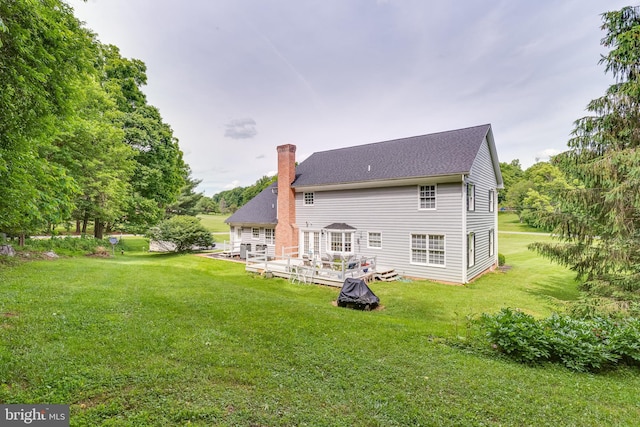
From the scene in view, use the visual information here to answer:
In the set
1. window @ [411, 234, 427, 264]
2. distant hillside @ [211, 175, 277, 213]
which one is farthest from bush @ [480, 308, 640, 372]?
distant hillside @ [211, 175, 277, 213]

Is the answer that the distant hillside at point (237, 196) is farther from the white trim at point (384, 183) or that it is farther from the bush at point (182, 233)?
the white trim at point (384, 183)

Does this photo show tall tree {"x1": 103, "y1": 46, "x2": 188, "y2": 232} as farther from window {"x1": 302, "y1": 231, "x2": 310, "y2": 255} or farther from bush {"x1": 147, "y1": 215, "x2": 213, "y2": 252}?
window {"x1": 302, "y1": 231, "x2": 310, "y2": 255}

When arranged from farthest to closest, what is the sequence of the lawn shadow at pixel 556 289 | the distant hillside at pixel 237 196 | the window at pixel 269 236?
the distant hillside at pixel 237 196 → the window at pixel 269 236 → the lawn shadow at pixel 556 289

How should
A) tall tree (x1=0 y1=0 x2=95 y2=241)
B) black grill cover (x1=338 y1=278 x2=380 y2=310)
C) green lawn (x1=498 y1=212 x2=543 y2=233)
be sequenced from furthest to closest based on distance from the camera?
1. green lawn (x1=498 y1=212 x2=543 y2=233)
2. black grill cover (x1=338 y1=278 x2=380 y2=310)
3. tall tree (x1=0 y1=0 x2=95 y2=241)

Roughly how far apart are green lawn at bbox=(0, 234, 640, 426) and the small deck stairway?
19.3 ft

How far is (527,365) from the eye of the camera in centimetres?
478

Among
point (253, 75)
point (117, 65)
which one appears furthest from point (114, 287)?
point (117, 65)

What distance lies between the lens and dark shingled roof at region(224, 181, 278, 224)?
20109mm

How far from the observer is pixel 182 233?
73.0ft

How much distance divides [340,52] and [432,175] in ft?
26.1

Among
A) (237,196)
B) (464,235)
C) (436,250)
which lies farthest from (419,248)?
(237,196)

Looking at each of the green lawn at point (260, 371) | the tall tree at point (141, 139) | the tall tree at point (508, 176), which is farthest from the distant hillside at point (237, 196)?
the green lawn at point (260, 371)

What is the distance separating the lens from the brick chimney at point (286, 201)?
18125 millimetres

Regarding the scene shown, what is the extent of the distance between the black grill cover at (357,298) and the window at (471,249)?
23.6 ft
